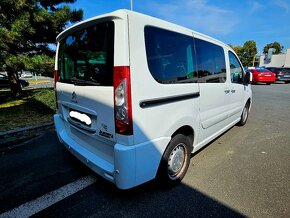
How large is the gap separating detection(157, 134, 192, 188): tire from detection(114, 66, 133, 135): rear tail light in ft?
2.34

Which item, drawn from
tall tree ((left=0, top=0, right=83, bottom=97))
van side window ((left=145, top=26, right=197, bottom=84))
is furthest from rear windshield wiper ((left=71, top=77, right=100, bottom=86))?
tall tree ((left=0, top=0, right=83, bottom=97))

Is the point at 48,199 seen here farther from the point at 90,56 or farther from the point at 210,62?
the point at 210,62

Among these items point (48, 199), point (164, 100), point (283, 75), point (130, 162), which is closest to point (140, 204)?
point (130, 162)

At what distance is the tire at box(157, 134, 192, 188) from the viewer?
2504 mm

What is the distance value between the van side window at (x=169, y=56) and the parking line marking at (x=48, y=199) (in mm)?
1724

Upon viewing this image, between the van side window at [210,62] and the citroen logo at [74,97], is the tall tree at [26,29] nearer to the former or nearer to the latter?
the citroen logo at [74,97]

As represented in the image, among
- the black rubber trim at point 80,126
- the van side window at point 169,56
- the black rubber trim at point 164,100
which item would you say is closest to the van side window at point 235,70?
the van side window at point 169,56

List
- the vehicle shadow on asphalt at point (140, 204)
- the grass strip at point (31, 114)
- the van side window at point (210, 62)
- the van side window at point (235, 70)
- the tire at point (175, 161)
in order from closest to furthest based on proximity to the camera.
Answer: the vehicle shadow on asphalt at point (140, 204) < the tire at point (175, 161) < the van side window at point (210, 62) < the van side window at point (235, 70) < the grass strip at point (31, 114)

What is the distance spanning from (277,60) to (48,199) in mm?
60525

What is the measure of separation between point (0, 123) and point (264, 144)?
→ 20.3 ft

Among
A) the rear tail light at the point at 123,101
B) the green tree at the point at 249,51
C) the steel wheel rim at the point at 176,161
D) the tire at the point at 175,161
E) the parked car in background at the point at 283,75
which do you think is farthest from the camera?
the green tree at the point at 249,51

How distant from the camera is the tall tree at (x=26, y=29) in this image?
6.62 metres

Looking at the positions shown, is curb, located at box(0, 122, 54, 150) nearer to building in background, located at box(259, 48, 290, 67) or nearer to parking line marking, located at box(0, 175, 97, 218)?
parking line marking, located at box(0, 175, 97, 218)

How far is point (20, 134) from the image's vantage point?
15.4 ft
